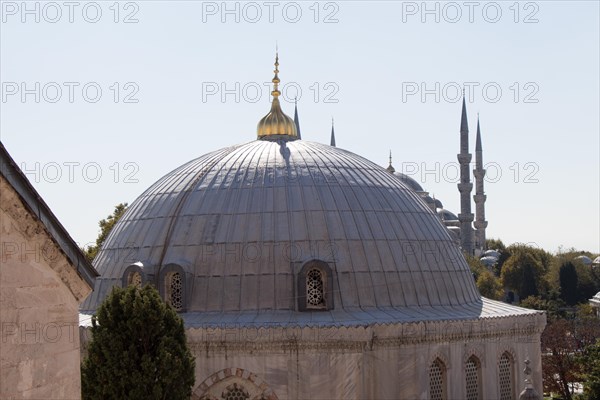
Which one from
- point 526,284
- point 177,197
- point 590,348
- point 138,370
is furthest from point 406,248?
point 526,284

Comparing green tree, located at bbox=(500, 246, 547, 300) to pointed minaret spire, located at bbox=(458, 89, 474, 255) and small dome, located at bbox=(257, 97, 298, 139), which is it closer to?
pointed minaret spire, located at bbox=(458, 89, 474, 255)

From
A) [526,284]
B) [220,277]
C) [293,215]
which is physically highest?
[293,215]

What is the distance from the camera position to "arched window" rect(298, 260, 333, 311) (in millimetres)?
19172

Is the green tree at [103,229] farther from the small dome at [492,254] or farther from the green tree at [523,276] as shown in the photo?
the small dome at [492,254]

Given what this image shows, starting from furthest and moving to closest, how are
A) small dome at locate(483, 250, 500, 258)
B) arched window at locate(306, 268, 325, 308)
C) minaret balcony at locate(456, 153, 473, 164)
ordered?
small dome at locate(483, 250, 500, 258) < minaret balcony at locate(456, 153, 473, 164) < arched window at locate(306, 268, 325, 308)

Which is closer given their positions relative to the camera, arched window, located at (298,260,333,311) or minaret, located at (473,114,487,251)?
arched window, located at (298,260,333,311)

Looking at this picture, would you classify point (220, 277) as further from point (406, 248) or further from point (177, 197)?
point (406, 248)

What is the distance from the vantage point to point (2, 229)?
582 centimetres

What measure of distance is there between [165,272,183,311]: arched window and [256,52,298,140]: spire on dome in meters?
5.93

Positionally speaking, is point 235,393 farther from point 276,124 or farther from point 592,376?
point 592,376

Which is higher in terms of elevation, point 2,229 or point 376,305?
point 2,229

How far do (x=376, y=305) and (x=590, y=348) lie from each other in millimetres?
13108

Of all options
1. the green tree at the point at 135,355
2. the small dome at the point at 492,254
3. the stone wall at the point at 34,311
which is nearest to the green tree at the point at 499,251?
the small dome at the point at 492,254

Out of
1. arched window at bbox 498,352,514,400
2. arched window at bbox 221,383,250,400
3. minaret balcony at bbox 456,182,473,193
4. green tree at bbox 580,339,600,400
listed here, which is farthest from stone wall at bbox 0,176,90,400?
minaret balcony at bbox 456,182,473,193
